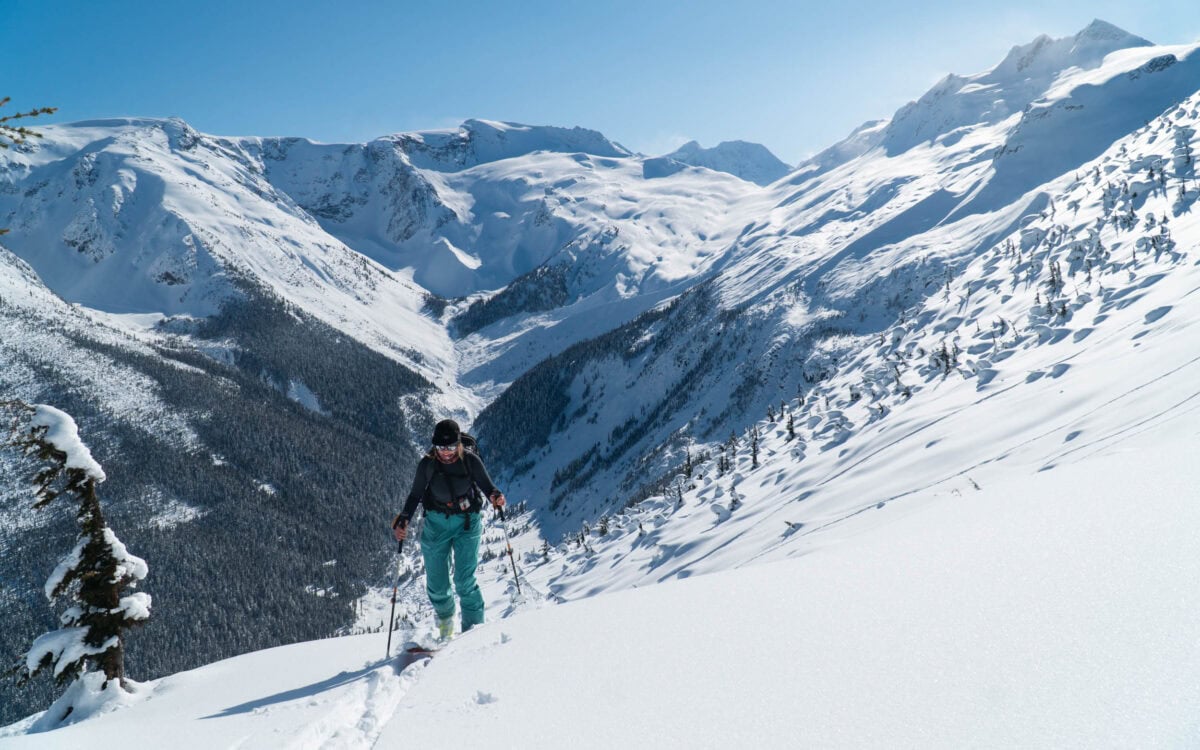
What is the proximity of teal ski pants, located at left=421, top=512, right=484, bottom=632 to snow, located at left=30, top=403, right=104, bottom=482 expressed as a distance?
738cm

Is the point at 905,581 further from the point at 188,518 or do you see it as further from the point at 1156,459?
the point at 188,518

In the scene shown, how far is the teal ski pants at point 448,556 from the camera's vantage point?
9.84m

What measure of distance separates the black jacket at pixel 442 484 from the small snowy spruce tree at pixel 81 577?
6.25 meters

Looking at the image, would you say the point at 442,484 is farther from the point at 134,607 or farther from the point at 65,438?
the point at 65,438

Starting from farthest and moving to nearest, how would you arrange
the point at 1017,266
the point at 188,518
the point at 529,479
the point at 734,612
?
the point at 529,479 → the point at 188,518 → the point at 1017,266 → the point at 734,612

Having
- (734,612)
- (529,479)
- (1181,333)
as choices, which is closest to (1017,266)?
(1181,333)

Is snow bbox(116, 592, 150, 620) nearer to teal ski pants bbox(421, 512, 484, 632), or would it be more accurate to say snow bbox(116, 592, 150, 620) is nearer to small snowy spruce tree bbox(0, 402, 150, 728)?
small snowy spruce tree bbox(0, 402, 150, 728)

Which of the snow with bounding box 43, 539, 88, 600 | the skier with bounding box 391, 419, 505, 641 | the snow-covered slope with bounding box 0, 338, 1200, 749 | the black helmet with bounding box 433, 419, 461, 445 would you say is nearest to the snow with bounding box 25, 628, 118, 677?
the snow with bounding box 43, 539, 88, 600

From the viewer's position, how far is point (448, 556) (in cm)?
1016

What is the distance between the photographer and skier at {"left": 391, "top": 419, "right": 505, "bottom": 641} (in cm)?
969

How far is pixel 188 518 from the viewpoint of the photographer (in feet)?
416

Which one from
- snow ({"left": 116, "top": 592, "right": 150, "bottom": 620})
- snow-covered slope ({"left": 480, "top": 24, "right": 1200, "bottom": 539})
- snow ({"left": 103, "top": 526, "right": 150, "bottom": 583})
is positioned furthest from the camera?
snow-covered slope ({"left": 480, "top": 24, "right": 1200, "bottom": 539})

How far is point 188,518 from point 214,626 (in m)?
34.4

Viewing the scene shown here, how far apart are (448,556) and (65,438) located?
342 inches
